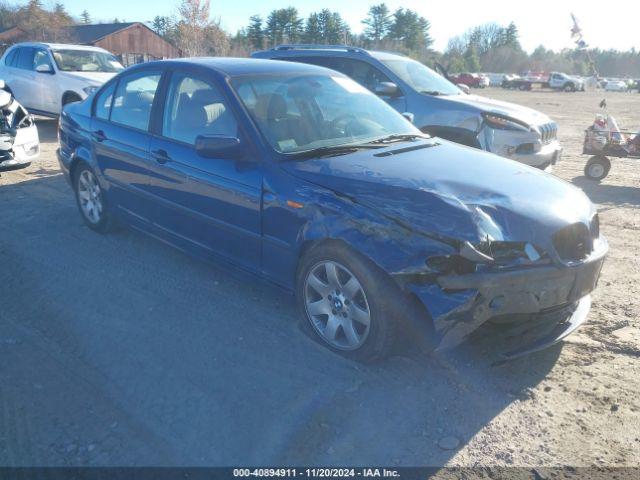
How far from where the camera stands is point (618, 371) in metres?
3.44

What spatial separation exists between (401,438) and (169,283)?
2.52 metres

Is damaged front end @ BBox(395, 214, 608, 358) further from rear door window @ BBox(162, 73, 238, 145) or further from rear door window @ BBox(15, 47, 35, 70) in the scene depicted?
rear door window @ BBox(15, 47, 35, 70)

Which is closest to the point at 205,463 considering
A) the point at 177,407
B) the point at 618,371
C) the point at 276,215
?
the point at 177,407

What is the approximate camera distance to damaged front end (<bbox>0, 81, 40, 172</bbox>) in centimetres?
742

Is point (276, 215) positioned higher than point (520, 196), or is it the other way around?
point (520, 196)

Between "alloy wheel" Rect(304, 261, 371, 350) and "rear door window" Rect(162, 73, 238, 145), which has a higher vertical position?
"rear door window" Rect(162, 73, 238, 145)

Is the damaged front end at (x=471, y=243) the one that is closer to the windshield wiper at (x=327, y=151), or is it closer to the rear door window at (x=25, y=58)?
the windshield wiper at (x=327, y=151)

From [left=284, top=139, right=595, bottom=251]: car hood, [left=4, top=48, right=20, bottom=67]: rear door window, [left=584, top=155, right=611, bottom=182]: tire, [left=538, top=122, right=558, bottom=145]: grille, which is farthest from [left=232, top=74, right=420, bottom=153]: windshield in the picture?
[left=4, top=48, right=20, bottom=67]: rear door window

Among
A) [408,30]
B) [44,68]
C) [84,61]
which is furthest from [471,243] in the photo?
[408,30]

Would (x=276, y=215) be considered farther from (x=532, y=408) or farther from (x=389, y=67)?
(x=389, y=67)

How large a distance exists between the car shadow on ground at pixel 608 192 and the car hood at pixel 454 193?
456 cm

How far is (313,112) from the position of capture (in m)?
4.26

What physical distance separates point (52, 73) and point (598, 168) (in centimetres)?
1111

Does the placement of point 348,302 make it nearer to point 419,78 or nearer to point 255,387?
point 255,387
